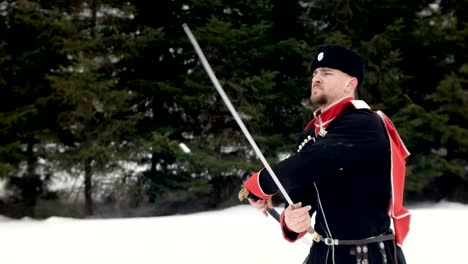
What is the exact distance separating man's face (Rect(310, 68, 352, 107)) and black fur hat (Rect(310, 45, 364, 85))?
0.9 inches

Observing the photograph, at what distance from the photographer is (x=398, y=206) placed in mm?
1953

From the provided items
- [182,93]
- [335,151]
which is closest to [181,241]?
[182,93]

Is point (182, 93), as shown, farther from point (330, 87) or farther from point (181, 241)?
point (330, 87)

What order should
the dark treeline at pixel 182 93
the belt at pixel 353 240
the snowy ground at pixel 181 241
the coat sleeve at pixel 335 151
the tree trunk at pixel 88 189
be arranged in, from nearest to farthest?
the coat sleeve at pixel 335 151, the belt at pixel 353 240, the snowy ground at pixel 181 241, the dark treeline at pixel 182 93, the tree trunk at pixel 88 189

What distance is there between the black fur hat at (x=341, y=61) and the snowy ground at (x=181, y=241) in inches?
148

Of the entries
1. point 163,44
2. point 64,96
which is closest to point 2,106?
point 64,96

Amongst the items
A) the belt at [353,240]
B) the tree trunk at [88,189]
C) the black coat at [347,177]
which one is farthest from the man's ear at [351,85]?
the tree trunk at [88,189]

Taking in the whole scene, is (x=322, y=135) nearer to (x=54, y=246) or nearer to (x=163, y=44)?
(x=54, y=246)

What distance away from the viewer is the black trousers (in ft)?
6.42

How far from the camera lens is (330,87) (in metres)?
1.95

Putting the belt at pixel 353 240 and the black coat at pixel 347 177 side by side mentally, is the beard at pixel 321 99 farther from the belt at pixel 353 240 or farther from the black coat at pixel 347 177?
the belt at pixel 353 240

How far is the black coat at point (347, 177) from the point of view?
1.73 m

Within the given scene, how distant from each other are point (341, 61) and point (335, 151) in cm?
45

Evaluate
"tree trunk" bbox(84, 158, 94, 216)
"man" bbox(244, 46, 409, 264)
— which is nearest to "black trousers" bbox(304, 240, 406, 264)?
"man" bbox(244, 46, 409, 264)
